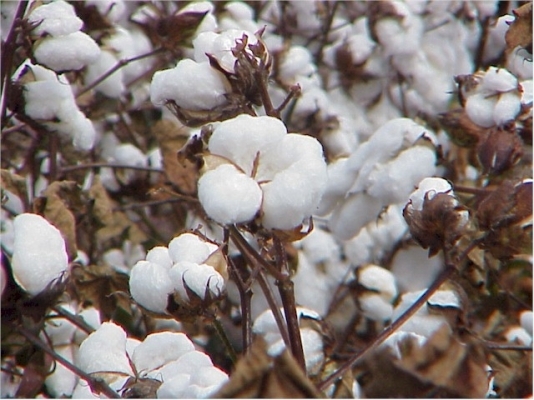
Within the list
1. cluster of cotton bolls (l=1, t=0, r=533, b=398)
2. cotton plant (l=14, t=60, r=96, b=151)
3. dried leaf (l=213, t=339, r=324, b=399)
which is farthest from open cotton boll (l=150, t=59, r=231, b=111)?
dried leaf (l=213, t=339, r=324, b=399)

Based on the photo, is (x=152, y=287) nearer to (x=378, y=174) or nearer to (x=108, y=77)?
(x=378, y=174)

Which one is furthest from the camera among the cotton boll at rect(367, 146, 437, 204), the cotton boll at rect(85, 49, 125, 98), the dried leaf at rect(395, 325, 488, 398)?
the cotton boll at rect(85, 49, 125, 98)

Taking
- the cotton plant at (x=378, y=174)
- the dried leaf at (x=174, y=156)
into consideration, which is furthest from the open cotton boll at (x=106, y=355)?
the dried leaf at (x=174, y=156)

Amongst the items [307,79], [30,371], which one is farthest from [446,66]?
[30,371]

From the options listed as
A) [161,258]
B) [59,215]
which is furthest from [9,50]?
[161,258]

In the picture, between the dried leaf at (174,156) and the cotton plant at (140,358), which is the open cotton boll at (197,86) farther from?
the dried leaf at (174,156)

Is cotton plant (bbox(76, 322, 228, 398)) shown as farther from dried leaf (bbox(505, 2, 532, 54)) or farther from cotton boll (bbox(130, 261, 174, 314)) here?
dried leaf (bbox(505, 2, 532, 54))
